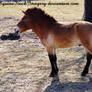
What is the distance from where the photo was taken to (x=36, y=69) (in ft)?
18.5

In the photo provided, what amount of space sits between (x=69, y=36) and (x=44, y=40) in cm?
59

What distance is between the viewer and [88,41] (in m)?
4.53

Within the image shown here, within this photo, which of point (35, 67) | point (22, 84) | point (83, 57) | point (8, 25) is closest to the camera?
point (22, 84)

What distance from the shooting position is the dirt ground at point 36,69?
466cm

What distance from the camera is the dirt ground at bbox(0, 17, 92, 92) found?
184 inches

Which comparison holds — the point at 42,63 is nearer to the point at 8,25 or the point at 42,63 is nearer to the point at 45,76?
the point at 45,76

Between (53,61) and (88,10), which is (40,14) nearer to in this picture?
(53,61)

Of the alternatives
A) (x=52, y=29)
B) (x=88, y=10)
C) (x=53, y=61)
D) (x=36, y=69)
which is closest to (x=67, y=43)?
(x=52, y=29)

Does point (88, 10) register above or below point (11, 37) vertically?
above

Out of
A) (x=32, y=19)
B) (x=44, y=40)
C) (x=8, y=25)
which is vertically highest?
(x=32, y=19)

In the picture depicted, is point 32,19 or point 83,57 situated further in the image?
point 83,57

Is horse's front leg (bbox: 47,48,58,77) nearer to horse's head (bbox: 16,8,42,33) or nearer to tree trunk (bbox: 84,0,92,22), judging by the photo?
horse's head (bbox: 16,8,42,33)

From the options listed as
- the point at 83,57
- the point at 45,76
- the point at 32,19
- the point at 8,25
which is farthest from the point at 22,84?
the point at 8,25

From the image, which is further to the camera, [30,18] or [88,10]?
[88,10]
